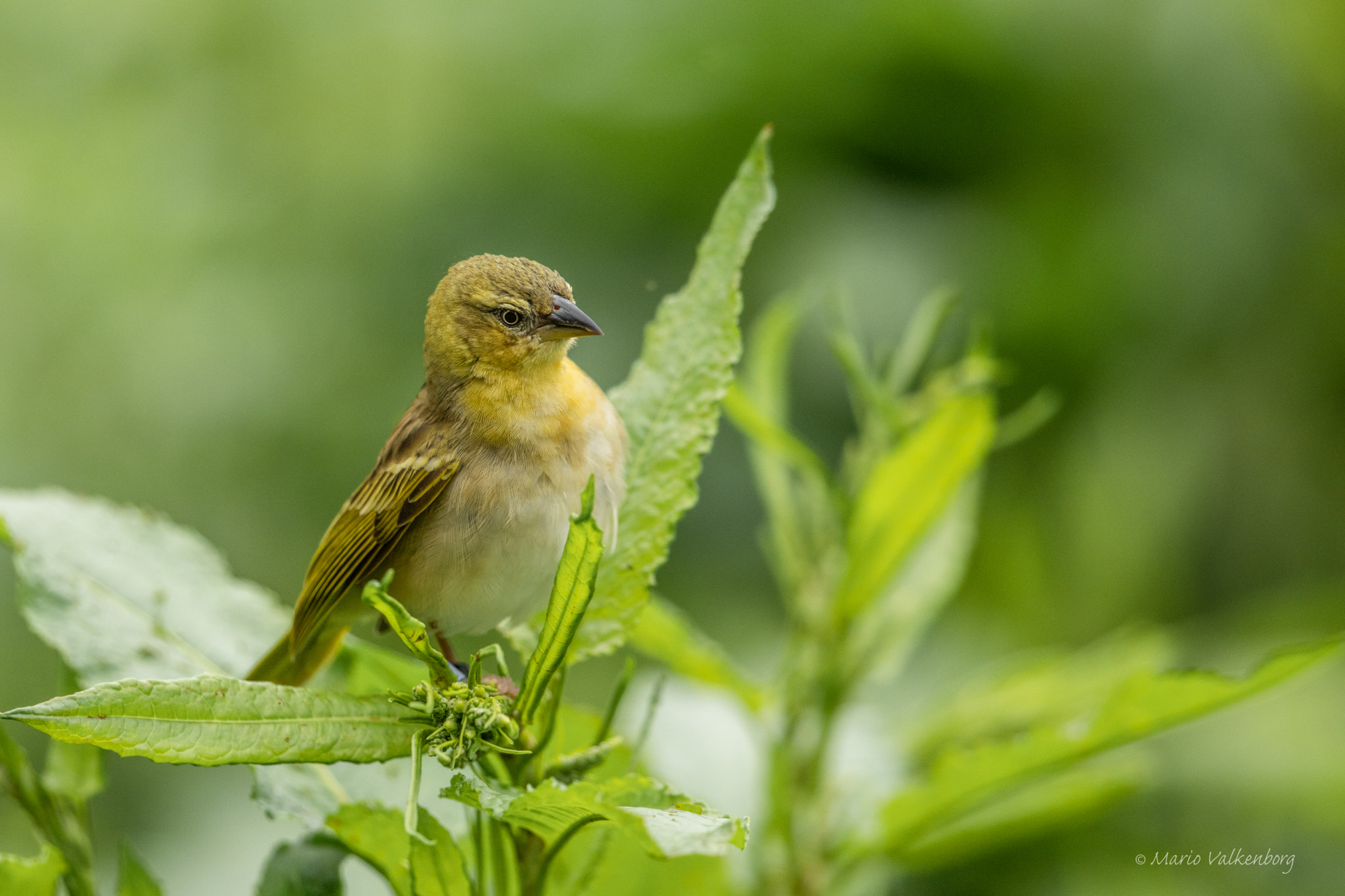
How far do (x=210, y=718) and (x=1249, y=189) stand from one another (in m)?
3.14

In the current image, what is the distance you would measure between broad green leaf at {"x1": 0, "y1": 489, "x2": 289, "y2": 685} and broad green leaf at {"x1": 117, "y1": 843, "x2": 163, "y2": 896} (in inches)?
7.4

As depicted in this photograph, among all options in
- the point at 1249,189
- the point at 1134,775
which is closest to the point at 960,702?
the point at 1134,775

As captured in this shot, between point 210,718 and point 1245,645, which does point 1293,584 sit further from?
point 210,718

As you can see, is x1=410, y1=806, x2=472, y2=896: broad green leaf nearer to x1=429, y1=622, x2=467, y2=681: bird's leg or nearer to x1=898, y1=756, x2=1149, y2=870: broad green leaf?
x1=429, y1=622, x2=467, y2=681: bird's leg

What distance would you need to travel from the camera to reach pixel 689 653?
1861 millimetres

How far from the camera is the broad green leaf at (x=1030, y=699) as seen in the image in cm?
210

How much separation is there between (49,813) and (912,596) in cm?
131

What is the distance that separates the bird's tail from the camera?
1.49 m

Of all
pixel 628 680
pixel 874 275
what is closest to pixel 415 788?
pixel 628 680

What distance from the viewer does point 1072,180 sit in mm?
3326

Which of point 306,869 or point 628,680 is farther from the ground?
point 628,680

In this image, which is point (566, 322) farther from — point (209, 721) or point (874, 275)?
point (874, 275)

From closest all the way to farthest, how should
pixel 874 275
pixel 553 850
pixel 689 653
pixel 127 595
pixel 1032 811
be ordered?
pixel 553 850 < pixel 127 595 < pixel 689 653 < pixel 1032 811 < pixel 874 275

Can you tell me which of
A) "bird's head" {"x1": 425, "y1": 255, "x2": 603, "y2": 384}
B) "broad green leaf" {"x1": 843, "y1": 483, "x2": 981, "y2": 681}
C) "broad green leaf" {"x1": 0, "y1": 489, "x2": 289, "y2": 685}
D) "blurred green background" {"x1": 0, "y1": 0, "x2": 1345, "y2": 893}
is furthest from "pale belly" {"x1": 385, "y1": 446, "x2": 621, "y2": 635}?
"blurred green background" {"x1": 0, "y1": 0, "x2": 1345, "y2": 893}
